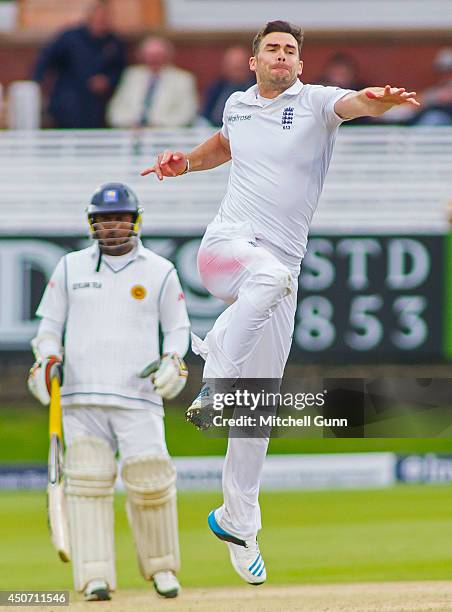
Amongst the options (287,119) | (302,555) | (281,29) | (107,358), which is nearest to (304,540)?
(302,555)

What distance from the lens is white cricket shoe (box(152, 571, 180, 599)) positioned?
928cm

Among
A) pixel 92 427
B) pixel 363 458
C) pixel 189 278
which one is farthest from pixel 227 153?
pixel 363 458

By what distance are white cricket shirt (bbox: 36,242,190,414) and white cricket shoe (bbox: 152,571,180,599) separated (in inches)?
44.1

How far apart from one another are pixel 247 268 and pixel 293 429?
2.90 feet

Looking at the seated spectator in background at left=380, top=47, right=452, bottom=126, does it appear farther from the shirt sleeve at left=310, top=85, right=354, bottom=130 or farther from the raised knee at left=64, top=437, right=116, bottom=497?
the shirt sleeve at left=310, top=85, right=354, bottom=130

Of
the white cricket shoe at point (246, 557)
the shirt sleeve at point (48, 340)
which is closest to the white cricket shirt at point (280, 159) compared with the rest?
the white cricket shoe at point (246, 557)

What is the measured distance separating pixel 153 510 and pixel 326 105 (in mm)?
3007

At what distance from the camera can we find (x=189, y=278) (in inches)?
554

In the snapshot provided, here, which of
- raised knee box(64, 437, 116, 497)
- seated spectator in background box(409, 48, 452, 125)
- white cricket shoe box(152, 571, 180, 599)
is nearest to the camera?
raised knee box(64, 437, 116, 497)

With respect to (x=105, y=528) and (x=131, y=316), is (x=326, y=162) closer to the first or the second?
(x=131, y=316)

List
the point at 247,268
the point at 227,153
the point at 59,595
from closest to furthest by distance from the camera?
1. the point at 247,268
2. the point at 227,153
3. the point at 59,595

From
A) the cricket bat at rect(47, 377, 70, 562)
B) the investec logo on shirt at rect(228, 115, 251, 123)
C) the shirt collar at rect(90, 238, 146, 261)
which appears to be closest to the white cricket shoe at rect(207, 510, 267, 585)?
the cricket bat at rect(47, 377, 70, 562)

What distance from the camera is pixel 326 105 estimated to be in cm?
703

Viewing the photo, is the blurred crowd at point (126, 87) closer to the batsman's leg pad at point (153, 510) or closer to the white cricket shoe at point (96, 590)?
the batsman's leg pad at point (153, 510)
